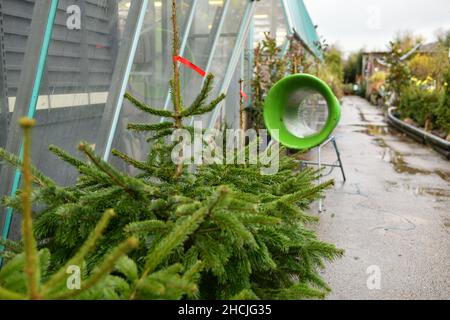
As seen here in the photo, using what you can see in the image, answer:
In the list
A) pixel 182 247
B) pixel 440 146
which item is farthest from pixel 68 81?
pixel 440 146

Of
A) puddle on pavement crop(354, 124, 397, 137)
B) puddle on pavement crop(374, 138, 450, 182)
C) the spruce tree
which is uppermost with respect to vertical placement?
the spruce tree

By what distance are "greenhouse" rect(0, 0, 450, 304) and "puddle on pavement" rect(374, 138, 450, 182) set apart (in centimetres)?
175

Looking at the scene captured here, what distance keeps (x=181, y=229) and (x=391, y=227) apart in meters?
4.18

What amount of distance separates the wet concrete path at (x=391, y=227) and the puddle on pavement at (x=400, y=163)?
0.02 m

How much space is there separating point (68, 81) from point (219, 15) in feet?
10.6

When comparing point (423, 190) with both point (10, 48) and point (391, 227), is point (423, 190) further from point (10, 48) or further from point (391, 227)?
point (10, 48)

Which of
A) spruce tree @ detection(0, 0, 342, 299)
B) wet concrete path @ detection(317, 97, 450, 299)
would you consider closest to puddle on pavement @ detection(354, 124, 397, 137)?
wet concrete path @ detection(317, 97, 450, 299)

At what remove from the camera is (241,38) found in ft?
21.3

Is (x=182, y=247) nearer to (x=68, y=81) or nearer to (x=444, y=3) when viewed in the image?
(x=68, y=81)

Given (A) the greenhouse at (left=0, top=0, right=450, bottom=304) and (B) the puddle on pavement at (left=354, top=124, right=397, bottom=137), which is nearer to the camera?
(A) the greenhouse at (left=0, top=0, right=450, bottom=304)

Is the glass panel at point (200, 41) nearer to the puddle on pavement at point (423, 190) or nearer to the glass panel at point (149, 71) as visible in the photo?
the glass panel at point (149, 71)

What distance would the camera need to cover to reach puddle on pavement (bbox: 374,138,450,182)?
7.98 metres

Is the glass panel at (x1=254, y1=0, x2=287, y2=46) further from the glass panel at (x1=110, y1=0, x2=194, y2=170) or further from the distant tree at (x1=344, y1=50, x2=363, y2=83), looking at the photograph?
the distant tree at (x1=344, y1=50, x2=363, y2=83)

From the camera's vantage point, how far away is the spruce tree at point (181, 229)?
1.38 meters
